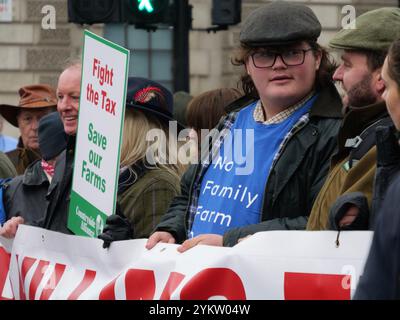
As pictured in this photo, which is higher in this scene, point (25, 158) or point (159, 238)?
point (159, 238)

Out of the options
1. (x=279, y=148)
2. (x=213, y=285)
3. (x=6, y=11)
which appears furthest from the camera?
(x=6, y=11)

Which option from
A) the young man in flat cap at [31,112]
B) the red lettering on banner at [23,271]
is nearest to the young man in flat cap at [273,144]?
the red lettering on banner at [23,271]

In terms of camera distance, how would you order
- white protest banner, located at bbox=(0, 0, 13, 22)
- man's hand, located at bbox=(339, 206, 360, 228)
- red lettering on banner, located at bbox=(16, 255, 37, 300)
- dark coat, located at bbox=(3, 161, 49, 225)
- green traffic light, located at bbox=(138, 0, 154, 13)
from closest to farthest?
1. man's hand, located at bbox=(339, 206, 360, 228)
2. red lettering on banner, located at bbox=(16, 255, 37, 300)
3. dark coat, located at bbox=(3, 161, 49, 225)
4. green traffic light, located at bbox=(138, 0, 154, 13)
5. white protest banner, located at bbox=(0, 0, 13, 22)

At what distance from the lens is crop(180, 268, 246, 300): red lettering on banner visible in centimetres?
397

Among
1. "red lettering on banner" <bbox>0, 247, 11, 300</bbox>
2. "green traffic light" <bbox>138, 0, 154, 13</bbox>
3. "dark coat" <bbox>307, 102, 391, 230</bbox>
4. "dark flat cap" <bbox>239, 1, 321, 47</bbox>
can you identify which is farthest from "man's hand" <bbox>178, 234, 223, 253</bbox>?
"green traffic light" <bbox>138, 0, 154, 13</bbox>

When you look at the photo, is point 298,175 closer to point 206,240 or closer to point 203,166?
point 206,240

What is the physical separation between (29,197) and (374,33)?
235cm

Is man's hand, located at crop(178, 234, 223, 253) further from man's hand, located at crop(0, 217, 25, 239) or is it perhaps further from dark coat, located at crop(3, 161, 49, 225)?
dark coat, located at crop(3, 161, 49, 225)

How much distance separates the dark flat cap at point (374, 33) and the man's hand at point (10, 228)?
2.00 metres

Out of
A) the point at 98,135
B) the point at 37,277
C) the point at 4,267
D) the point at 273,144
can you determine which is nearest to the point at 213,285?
the point at 273,144

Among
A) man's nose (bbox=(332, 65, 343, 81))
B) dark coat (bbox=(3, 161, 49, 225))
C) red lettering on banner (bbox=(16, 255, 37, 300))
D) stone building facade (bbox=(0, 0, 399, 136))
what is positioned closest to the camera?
man's nose (bbox=(332, 65, 343, 81))

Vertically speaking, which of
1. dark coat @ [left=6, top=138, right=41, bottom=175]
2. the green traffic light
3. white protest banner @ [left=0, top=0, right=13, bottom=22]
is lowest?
white protest banner @ [left=0, top=0, right=13, bottom=22]

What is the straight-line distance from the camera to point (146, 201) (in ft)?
15.8

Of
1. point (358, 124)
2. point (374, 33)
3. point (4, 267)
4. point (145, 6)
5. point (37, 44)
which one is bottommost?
point (37, 44)
